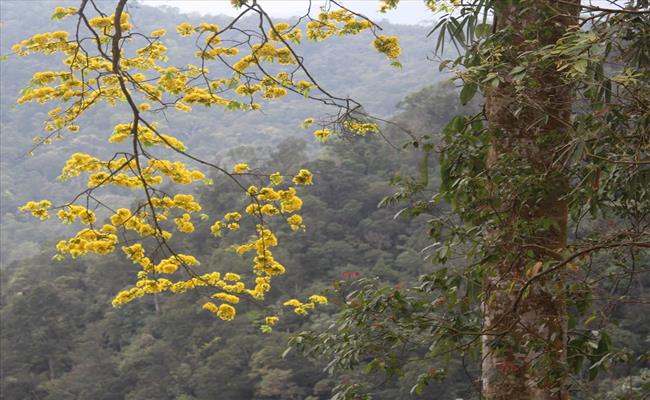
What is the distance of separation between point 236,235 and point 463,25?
1962cm

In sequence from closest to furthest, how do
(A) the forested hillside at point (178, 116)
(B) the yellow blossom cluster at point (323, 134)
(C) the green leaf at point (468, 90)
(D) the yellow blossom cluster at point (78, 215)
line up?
(C) the green leaf at point (468, 90) → (D) the yellow blossom cluster at point (78, 215) → (B) the yellow blossom cluster at point (323, 134) → (A) the forested hillside at point (178, 116)

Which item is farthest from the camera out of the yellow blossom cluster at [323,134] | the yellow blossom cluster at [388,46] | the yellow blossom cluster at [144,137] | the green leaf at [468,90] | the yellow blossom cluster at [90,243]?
the yellow blossom cluster at [388,46]

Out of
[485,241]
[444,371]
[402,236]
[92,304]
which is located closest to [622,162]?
[485,241]

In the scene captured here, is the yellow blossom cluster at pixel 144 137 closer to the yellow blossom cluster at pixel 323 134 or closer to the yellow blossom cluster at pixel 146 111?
the yellow blossom cluster at pixel 146 111

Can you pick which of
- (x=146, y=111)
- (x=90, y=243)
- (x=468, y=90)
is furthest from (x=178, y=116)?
(x=468, y=90)

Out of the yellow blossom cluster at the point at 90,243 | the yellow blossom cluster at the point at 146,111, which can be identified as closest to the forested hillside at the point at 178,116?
the yellow blossom cluster at the point at 146,111

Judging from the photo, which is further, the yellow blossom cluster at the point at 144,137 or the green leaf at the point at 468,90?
the yellow blossom cluster at the point at 144,137

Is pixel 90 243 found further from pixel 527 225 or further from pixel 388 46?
pixel 527 225

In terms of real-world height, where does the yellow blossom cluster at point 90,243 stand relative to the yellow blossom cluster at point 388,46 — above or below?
below

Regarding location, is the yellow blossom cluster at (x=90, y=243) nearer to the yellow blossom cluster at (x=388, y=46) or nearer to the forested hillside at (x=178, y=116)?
the yellow blossom cluster at (x=388, y=46)

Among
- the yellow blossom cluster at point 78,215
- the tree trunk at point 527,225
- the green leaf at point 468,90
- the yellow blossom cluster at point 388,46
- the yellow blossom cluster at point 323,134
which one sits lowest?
the tree trunk at point 527,225

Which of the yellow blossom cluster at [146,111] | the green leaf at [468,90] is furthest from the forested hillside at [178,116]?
the green leaf at [468,90]

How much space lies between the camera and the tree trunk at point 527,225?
82.4 inches

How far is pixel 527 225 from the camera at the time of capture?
6.99 feet
